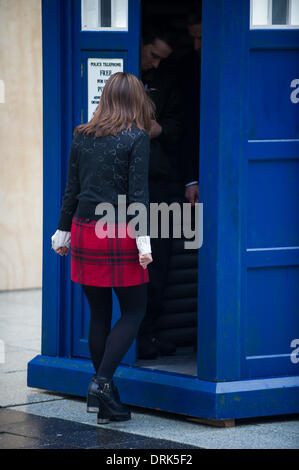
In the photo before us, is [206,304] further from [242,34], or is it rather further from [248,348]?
[242,34]

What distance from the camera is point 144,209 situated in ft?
14.9

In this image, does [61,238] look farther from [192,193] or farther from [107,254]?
[192,193]

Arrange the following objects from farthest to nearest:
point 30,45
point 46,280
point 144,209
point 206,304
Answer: point 30,45, point 46,280, point 206,304, point 144,209

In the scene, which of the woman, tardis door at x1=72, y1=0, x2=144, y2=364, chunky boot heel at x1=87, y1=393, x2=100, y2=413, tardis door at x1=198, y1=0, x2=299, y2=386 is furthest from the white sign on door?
chunky boot heel at x1=87, y1=393, x2=100, y2=413

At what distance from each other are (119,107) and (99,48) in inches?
28.7

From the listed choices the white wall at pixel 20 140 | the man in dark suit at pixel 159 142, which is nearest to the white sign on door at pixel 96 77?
the man in dark suit at pixel 159 142

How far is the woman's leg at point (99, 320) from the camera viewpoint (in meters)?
4.80

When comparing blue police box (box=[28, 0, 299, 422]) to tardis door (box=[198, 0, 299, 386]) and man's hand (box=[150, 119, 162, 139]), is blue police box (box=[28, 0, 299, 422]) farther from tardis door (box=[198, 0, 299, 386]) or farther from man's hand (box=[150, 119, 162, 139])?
man's hand (box=[150, 119, 162, 139])

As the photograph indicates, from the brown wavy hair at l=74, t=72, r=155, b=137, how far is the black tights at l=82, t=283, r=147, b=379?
0.81m

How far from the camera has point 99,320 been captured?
4.82m

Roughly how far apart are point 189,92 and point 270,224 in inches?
60.1

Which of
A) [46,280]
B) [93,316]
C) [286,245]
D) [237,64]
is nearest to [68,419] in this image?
[93,316]

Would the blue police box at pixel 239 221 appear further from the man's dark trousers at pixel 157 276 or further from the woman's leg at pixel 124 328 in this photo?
the man's dark trousers at pixel 157 276

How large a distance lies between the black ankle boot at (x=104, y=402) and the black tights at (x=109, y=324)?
5cm
